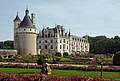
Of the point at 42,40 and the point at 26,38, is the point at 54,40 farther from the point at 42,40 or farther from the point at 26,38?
the point at 26,38

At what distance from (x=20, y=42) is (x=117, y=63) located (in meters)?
25.8

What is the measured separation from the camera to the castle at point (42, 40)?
44438mm

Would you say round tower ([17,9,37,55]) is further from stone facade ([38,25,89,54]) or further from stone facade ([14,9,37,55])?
stone facade ([38,25,89,54])

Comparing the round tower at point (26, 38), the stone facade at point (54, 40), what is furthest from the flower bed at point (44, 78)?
the stone facade at point (54, 40)

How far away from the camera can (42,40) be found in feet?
197

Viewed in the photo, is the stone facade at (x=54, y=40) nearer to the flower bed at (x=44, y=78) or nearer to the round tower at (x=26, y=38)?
the round tower at (x=26, y=38)

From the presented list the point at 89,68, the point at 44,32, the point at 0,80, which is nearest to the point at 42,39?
the point at 44,32

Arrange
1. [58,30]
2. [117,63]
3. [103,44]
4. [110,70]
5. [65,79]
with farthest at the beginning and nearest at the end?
[103,44], [58,30], [117,63], [110,70], [65,79]

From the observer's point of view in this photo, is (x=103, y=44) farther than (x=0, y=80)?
Yes

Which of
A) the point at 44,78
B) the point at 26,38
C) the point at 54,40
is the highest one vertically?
the point at 54,40

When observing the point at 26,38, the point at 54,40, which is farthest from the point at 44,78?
the point at 54,40

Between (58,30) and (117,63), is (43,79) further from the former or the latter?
(58,30)

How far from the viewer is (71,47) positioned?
64688 mm

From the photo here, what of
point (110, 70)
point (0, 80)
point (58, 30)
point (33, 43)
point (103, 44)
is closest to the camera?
point (0, 80)
